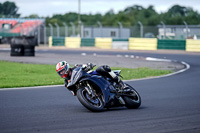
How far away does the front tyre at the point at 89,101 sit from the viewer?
7.38 meters

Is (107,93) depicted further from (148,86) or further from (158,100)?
(148,86)

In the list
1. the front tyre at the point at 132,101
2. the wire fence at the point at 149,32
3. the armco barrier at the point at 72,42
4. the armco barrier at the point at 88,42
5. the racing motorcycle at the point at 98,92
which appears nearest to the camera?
the racing motorcycle at the point at 98,92

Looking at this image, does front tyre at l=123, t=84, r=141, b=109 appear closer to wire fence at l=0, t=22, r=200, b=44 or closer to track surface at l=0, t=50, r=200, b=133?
track surface at l=0, t=50, r=200, b=133

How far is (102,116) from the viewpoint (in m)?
7.26

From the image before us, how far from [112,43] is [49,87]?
88.1 ft

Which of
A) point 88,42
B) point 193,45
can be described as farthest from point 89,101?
point 88,42

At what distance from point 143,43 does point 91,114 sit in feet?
95.2

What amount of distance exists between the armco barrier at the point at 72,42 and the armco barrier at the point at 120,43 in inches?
206

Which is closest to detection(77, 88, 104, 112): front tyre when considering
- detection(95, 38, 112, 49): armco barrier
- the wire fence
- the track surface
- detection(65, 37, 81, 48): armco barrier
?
the track surface

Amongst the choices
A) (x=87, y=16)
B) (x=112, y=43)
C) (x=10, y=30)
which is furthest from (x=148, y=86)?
(x=87, y=16)

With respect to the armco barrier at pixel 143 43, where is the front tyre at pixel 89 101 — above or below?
below

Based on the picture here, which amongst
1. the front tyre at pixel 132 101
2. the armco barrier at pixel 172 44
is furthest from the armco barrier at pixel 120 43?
the front tyre at pixel 132 101

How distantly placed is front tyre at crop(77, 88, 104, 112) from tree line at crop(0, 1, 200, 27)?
159ft

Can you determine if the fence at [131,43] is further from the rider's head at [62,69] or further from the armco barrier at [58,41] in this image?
the rider's head at [62,69]
